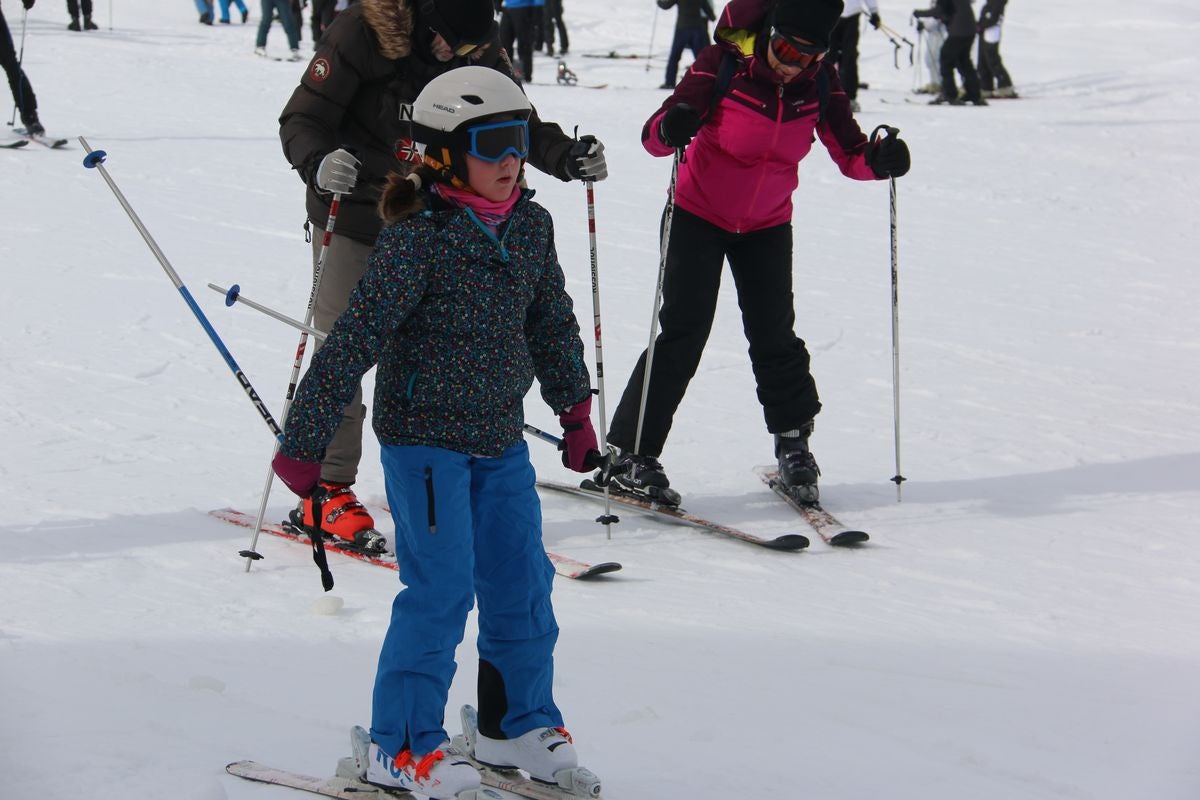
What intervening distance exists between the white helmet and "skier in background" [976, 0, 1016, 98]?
14.8m

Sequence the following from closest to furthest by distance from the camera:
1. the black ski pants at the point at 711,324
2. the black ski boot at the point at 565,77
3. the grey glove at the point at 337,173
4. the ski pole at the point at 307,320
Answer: the grey glove at the point at 337,173
the ski pole at the point at 307,320
the black ski pants at the point at 711,324
the black ski boot at the point at 565,77

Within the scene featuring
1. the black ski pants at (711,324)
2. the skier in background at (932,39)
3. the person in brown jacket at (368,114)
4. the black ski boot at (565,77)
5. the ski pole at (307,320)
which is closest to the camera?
the person in brown jacket at (368,114)

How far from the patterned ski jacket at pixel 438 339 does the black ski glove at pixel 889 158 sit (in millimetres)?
2375

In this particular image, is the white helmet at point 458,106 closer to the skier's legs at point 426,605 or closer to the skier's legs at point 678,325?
the skier's legs at point 426,605

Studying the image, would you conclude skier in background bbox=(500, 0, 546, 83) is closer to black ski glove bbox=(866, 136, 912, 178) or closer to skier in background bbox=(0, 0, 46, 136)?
skier in background bbox=(0, 0, 46, 136)

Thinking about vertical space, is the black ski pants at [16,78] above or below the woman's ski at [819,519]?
above

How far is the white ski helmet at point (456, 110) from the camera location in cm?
269

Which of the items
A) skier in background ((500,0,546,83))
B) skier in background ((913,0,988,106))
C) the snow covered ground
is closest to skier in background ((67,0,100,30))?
skier in background ((500,0,546,83))

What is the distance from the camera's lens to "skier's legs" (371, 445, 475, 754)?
268 cm

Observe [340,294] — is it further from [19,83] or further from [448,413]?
[19,83]

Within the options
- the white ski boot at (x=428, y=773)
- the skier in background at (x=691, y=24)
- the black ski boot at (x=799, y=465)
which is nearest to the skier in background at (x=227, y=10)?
the skier in background at (x=691, y=24)

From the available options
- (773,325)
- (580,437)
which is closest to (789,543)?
(773,325)

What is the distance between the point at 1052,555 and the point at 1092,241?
6002 mm

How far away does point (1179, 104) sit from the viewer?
15.5 meters
